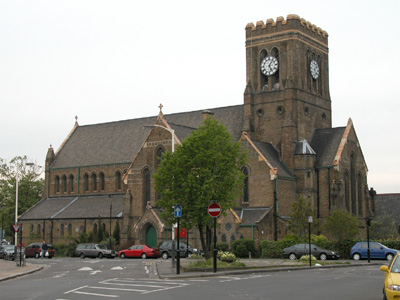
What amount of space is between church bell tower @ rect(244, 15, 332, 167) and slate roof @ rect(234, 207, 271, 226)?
22.5 feet

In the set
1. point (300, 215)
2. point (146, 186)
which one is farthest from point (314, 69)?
point (146, 186)

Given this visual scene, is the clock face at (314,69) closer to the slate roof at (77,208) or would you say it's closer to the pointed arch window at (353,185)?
the pointed arch window at (353,185)

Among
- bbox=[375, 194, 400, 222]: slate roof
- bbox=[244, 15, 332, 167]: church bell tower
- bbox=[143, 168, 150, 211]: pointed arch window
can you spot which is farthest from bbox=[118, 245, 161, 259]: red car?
bbox=[375, 194, 400, 222]: slate roof

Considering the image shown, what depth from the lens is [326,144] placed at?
64.9m

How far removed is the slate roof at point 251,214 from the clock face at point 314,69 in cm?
1770

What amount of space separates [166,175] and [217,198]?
3.37m

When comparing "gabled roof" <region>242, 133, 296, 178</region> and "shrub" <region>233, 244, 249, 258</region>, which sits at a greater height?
"gabled roof" <region>242, 133, 296, 178</region>

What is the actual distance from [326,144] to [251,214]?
39.7 ft

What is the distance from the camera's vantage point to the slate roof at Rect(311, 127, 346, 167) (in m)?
63.2

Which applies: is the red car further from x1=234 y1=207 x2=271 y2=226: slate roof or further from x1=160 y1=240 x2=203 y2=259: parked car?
x1=234 y1=207 x2=271 y2=226: slate roof

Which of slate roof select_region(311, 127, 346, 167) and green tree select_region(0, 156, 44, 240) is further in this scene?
green tree select_region(0, 156, 44, 240)

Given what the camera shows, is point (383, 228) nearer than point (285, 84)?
No

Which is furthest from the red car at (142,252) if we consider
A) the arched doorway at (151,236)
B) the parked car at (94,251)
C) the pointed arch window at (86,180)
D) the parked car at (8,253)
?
the pointed arch window at (86,180)

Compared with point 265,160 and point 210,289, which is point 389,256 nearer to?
point 265,160
